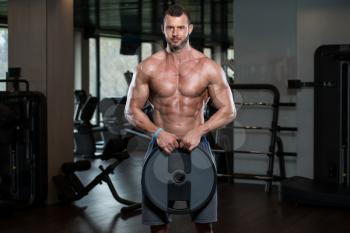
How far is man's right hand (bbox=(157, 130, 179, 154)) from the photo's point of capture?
256cm

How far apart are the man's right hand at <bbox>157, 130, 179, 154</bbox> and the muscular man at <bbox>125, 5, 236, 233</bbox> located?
0.15 feet

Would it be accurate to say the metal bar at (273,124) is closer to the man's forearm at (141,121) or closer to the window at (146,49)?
the man's forearm at (141,121)

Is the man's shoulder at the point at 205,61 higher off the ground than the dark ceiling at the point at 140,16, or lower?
lower

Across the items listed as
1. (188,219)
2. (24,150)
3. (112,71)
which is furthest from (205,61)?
(112,71)

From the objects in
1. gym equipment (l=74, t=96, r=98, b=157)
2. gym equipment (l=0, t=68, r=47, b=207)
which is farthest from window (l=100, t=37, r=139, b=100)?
gym equipment (l=0, t=68, r=47, b=207)

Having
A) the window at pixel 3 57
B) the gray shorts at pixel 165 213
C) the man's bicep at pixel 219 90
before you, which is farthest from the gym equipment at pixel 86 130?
the man's bicep at pixel 219 90

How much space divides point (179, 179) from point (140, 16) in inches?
301

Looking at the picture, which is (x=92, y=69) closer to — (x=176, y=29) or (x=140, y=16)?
(x=140, y=16)

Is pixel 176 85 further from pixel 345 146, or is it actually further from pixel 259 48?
pixel 259 48

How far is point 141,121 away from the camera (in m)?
2.69

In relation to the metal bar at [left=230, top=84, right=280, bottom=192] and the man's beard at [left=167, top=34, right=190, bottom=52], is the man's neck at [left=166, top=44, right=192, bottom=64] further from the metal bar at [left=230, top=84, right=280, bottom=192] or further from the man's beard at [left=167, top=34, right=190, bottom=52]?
the metal bar at [left=230, top=84, right=280, bottom=192]

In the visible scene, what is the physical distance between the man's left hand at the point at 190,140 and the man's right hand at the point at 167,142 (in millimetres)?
31

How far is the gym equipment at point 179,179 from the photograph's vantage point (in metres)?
2.59

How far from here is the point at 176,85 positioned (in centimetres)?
270
